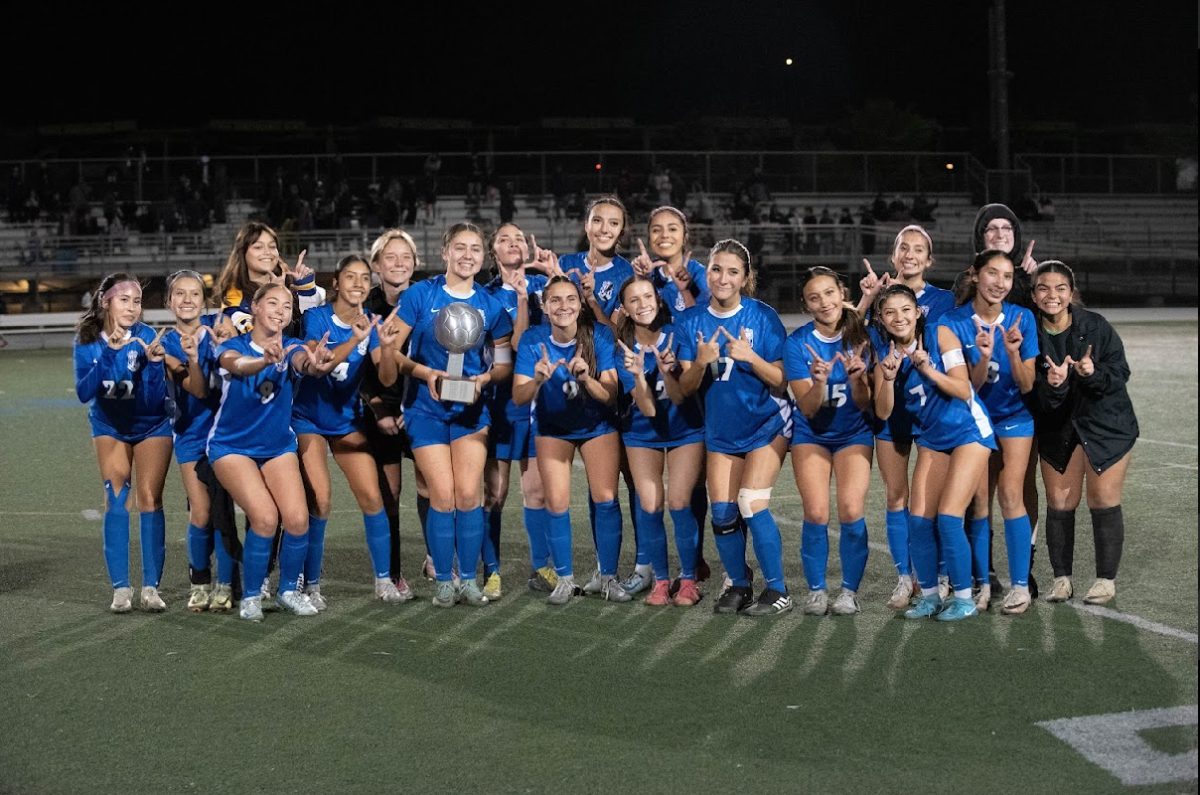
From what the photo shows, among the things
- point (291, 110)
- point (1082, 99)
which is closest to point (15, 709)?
point (291, 110)

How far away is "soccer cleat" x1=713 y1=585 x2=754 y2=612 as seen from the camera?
6.50 metres

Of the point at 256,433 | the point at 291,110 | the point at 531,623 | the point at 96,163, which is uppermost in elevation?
the point at 291,110

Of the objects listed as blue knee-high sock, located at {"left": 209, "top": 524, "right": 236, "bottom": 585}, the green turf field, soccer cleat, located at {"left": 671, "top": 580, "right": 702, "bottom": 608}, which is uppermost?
blue knee-high sock, located at {"left": 209, "top": 524, "right": 236, "bottom": 585}

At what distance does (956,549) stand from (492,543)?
7.61 ft

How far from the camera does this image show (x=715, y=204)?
30.0 meters

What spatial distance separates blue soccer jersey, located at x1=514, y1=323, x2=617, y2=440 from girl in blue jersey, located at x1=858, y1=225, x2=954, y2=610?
130 cm

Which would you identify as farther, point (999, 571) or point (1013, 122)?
point (1013, 122)

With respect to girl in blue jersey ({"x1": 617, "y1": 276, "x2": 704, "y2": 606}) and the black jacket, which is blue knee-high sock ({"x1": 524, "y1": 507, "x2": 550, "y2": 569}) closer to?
girl in blue jersey ({"x1": 617, "y1": 276, "x2": 704, "y2": 606})

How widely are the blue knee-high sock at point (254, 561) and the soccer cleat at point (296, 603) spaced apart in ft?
0.41

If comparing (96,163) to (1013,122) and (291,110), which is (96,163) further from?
(1013,122)

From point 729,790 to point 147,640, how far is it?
3.10 meters

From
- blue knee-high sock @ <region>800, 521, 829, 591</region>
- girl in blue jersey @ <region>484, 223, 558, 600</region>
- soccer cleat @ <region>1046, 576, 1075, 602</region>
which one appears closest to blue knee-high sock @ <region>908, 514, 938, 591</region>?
blue knee-high sock @ <region>800, 521, 829, 591</region>

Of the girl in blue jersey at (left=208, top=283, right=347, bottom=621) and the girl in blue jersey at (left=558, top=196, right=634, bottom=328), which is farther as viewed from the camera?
the girl in blue jersey at (left=558, top=196, right=634, bottom=328)

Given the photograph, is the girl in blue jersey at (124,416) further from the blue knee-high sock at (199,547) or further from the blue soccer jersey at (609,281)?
the blue soccer jersey at (609,281)
